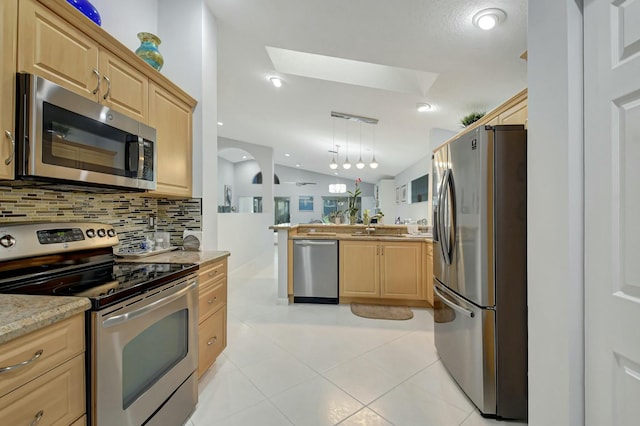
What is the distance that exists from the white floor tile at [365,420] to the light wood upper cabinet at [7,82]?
2014mm

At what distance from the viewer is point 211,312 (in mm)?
1921

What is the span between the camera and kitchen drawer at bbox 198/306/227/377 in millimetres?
1796

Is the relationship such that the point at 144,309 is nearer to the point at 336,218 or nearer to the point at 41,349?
the point at 41,349

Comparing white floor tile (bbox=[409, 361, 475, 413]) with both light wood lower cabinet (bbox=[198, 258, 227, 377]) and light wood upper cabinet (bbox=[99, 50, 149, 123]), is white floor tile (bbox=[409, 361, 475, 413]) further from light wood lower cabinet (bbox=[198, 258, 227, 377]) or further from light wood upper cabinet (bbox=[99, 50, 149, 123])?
light wood upper cabinet (bbox=[99, 50, 149, 123])

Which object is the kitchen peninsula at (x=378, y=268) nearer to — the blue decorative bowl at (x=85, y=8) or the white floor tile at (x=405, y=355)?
the white floor tile at (x=405, y=355)

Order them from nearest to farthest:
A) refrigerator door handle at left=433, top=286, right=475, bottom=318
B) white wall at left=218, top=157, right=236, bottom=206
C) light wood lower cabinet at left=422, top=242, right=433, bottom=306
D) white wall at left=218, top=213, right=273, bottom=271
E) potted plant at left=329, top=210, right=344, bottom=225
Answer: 1. refrigerator door handle at left=433, top=286, right=475, bottom=318
2. light wood lower cabinet at left=422, top=242, right=433, bottom=306
3. potted plant at left=329, top=210, right=344, bottom=225
4. white wall at left=218, top=213, right=273, bottom=271
5. white wall at left=218, top=157, right=236, bottom=206

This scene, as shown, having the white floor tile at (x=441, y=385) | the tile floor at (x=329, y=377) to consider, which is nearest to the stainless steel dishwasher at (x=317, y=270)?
the tile floor at (x=329, y=377)

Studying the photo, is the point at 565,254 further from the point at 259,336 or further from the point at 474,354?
the point at 259,336

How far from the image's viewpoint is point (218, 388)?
6.03 feet

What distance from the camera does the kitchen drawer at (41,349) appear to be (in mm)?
730

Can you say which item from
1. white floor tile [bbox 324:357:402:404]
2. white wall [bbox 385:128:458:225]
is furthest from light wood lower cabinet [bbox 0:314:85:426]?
white wall [bbox 385:128:458:225]

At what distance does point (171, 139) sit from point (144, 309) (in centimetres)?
140

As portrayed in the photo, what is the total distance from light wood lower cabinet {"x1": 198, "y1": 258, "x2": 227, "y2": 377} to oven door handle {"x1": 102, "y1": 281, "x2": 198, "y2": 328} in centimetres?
26

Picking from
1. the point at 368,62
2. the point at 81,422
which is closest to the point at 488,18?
the point at 368,62
